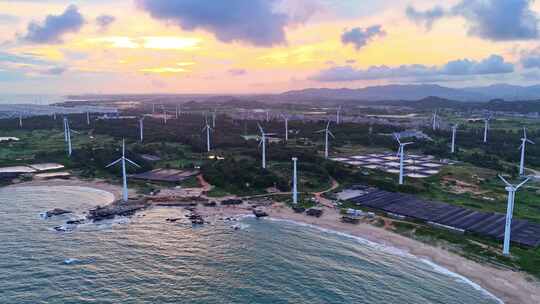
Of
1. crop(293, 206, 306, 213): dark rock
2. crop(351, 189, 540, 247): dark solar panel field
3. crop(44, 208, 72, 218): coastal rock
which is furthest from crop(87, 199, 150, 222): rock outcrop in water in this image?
crop(351, 189, 540, 247): dark solar panel field

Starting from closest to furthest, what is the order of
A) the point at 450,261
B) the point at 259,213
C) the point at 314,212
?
the point at 450,261 < the point at 314,212 < the point at 259,213

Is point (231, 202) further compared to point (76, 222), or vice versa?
point (231, 202)

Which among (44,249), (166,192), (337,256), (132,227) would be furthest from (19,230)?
(337,256)

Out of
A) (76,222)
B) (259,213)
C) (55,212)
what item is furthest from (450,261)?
(55,212)

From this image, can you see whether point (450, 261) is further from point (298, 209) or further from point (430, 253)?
point (298, 209)

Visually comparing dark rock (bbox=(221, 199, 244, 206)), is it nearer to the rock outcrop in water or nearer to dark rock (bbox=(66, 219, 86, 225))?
the rock outcrop in water

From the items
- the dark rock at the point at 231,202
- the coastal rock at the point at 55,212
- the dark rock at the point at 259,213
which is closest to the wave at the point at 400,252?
the dark rock at the point at 259,213
